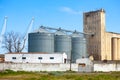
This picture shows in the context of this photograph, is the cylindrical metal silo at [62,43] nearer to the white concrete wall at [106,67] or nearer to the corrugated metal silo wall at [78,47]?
the corrugated metal silo wall at [78,47]

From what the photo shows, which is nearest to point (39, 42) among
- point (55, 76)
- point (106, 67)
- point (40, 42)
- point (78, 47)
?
point (40, 42)

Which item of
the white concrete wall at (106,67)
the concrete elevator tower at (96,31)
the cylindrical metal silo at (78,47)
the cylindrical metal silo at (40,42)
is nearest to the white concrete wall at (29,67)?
the white concrete wall at (106,67)

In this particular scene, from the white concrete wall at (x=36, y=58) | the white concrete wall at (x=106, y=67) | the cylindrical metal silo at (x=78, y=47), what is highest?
the cylindrical metal silo at (x=78, y=47)

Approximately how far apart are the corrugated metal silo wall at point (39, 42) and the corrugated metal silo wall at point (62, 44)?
2.58m

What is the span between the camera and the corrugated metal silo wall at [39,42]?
61906mm

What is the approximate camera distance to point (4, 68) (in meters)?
49.1

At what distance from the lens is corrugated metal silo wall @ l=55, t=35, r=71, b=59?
6488 cm

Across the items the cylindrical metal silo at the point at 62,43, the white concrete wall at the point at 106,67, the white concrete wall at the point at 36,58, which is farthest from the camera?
the cylindrical metal silo at the point at 62,43

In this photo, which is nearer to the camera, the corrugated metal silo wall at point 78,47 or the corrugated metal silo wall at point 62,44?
the corrugated metal silo wall at point 62,44

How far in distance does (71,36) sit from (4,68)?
23889 millimetres

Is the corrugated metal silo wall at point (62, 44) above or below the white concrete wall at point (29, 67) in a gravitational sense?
above

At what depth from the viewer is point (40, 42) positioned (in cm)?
6191

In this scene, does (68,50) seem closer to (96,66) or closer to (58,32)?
(58,32)

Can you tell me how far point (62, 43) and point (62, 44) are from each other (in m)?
0.23
